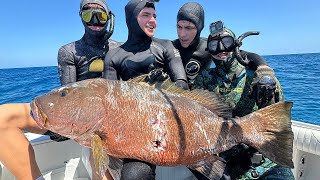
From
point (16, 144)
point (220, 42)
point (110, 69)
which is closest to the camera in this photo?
point (16, 144)

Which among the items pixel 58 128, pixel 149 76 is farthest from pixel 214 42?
pixel 58 128

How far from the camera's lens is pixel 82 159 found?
3912 mm

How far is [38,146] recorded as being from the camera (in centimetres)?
390

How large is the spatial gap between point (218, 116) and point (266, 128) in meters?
0.41

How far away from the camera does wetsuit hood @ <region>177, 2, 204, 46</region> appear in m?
3.71

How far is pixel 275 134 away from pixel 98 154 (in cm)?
148

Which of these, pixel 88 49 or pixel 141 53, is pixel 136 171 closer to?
pixel 141 53

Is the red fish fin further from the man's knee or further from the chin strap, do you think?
the chin strap

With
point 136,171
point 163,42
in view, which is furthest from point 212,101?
point 163,42

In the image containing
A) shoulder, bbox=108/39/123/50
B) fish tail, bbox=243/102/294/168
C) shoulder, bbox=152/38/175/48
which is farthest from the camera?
shoulder, bbox=108/39/123/50

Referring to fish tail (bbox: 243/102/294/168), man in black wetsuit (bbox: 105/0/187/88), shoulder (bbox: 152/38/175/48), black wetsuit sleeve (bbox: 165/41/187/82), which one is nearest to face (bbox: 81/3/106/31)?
man in black wetsuit (bbox: 105/0/187/88)

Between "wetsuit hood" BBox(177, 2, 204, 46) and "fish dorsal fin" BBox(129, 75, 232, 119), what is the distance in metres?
1.33

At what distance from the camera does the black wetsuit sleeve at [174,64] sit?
3188mm

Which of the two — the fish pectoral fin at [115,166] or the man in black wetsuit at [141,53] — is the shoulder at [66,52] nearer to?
the man in black wetsuit at [141,53]
